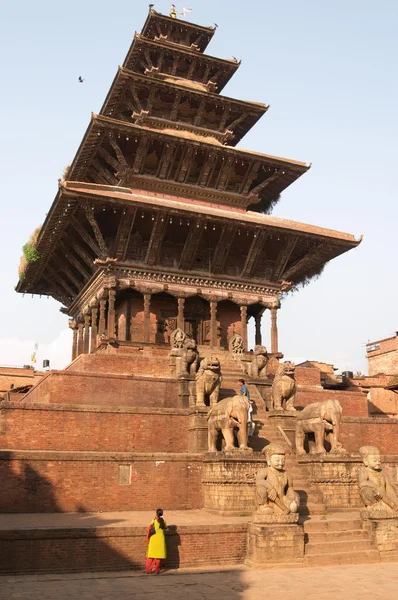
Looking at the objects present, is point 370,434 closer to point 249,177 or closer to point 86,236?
point 86,236

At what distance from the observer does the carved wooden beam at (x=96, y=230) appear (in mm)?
22250

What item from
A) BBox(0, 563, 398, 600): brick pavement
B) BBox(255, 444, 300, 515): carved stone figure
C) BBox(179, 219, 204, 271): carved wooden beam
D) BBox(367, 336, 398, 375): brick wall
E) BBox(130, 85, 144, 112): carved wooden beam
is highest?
BBox(130, 85, 144, 112): carved wooden beam

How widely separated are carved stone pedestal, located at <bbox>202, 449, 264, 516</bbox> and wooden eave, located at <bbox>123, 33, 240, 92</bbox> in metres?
21.8

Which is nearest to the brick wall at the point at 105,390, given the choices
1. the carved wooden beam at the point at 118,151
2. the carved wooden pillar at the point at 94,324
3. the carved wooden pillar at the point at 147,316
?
the carved wooden pillar at the point at 147,316

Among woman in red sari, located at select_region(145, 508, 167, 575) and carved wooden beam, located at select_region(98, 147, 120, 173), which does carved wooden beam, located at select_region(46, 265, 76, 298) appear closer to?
carved wooden beam, located at select_region(98, 147, 120, 173)

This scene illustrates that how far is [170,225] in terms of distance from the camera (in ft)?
79.5

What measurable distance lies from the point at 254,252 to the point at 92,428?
476 inches

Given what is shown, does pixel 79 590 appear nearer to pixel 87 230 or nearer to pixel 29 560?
pixel 29 560

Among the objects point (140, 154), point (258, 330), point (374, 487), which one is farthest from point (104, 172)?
point (374, 487)

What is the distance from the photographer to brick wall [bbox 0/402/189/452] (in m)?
14.6

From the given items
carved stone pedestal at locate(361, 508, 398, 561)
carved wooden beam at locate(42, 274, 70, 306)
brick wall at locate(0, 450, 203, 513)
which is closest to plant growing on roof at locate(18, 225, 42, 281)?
carved wooden beam at locate(42, 274, 70, 306)

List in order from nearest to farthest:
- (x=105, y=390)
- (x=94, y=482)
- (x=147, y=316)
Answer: (x=94, y=482) → (x=105, y=390) → (x=147, y=316)

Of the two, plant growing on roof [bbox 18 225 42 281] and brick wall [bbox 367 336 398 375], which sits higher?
plant growing on roof [bbox 18 225 42 281]

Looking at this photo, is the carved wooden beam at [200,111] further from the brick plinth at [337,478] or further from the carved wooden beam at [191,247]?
the brick plinth at [337,478]
